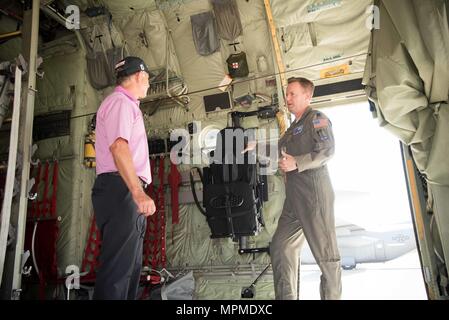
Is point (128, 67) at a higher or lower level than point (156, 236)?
higher

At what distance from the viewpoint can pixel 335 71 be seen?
426cm

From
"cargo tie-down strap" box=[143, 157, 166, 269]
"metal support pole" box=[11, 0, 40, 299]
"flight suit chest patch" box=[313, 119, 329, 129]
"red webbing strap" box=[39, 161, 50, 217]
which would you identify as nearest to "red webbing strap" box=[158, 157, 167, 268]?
"cargo tie-down strap" box=[143, 157, 166, 269]

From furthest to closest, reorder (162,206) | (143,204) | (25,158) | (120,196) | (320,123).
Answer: (162,206) → (25,158) → (320,123) → (120,196) → (143,204)

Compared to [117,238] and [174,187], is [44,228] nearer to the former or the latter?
[174,187]

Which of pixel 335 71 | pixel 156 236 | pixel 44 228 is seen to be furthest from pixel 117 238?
pixel 335 71

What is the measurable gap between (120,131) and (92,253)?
287 cm

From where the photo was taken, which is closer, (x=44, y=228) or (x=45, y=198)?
(x=44, y=228)

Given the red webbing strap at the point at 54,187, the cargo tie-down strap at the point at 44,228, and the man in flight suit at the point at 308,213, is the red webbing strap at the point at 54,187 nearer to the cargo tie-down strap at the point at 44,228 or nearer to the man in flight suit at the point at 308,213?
→ the cargo tie-down strap at the point at 44,228

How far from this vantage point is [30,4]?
323 cm

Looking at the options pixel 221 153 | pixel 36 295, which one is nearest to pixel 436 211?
pixel 221 153

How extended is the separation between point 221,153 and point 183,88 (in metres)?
1.37

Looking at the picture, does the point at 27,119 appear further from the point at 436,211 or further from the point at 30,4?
the point at 436,211

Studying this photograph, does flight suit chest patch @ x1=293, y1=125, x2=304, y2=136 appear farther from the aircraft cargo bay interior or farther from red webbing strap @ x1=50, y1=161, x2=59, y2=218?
red webbing strap @ x1=50, y1=161, x2=59, y2=218

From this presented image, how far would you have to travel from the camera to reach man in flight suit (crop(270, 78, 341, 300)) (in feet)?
7.29
